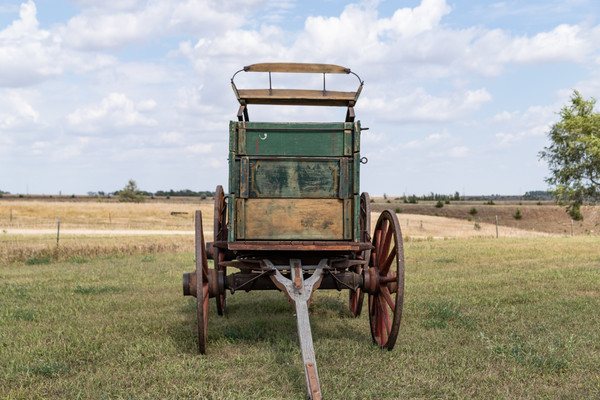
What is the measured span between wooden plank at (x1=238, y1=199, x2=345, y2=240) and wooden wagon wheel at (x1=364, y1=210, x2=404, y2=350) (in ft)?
2.36

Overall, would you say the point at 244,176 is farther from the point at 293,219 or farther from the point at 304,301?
the point at 304,301

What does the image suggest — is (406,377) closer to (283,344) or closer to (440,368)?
(440,368)

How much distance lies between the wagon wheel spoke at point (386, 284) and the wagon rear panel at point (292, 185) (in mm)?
559

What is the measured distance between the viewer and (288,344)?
230 inches

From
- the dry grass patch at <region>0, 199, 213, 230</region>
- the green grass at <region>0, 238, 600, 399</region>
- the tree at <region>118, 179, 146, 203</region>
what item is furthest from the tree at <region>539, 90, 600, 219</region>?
the tree at <region>118, 179, 146, 203</region>

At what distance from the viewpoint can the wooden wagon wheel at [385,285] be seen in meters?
5.38

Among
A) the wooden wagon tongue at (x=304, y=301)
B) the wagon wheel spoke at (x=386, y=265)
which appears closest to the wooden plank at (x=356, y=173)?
the wooden wagon tongue at (x=304, y=301)

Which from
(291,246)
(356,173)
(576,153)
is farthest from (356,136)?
(576,153)

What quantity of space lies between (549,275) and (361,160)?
714 centimetres

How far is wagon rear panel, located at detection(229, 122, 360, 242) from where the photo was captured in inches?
214

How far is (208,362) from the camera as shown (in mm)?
5109

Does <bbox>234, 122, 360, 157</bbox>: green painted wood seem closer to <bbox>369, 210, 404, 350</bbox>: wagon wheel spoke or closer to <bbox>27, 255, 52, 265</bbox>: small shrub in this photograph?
<bbox>369, 210, 404, 350</bbox>: wagon wheel spoke

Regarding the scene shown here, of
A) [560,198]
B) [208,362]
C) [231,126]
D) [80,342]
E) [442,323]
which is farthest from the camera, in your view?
[560,198]

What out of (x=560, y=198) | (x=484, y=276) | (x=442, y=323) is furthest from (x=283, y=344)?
(x=560, y=198)
